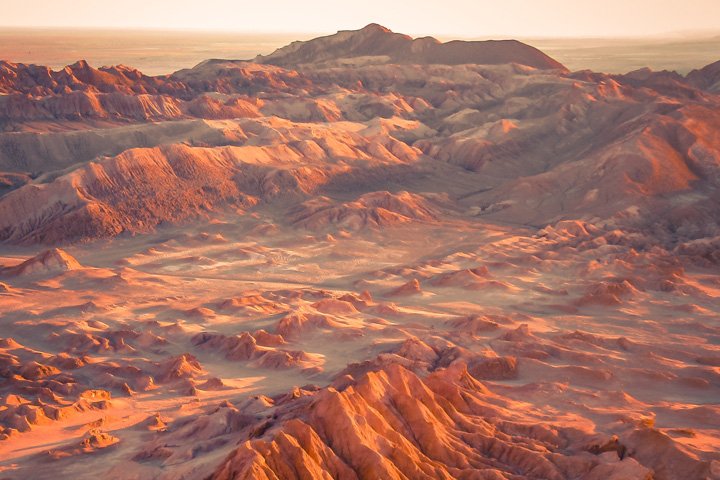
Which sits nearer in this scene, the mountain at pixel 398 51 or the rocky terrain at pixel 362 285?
the rocky terrain at pixel 362 285

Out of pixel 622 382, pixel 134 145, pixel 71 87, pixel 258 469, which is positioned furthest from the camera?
pixel 71 87

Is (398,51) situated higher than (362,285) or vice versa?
(398,51)

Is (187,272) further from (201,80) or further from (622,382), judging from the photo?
(201,80)

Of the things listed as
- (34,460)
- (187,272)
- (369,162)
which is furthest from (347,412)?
(369,162)

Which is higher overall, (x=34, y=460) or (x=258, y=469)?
(x=258, y=469)

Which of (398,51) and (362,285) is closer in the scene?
(362,285)
